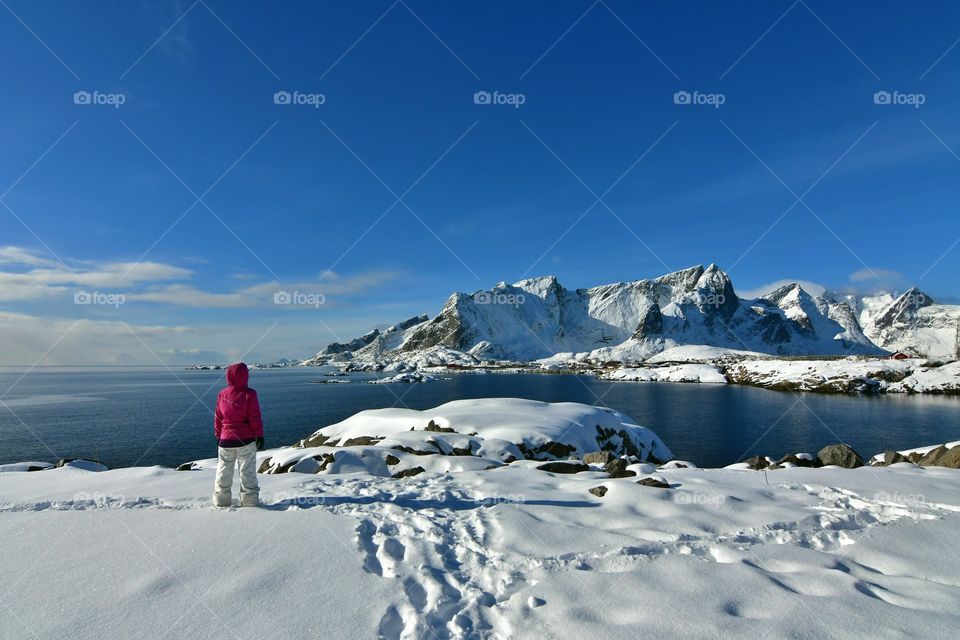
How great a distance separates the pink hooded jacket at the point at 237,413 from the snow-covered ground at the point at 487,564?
4.70 ft

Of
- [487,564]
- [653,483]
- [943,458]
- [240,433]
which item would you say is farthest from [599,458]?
[240,433]

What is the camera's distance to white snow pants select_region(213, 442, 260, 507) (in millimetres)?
9648

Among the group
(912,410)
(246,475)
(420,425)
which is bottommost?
(912,410)

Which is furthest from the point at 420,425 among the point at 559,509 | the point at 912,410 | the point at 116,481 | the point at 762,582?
the point at 912,410

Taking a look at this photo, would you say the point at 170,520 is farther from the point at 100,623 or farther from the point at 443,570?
the point at 443,570

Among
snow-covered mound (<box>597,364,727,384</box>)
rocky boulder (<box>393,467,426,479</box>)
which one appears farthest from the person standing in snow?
snow-covered mound (<box>597,364,727,384</box>)

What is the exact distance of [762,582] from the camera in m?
6.01

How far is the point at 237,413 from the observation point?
1013 centimetres

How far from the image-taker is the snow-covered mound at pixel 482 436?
18.0 m

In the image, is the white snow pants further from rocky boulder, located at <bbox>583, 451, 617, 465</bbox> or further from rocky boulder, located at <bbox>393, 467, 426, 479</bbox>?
rocky boulder, located at <bbox>583, 451, 617, 465</bbox>

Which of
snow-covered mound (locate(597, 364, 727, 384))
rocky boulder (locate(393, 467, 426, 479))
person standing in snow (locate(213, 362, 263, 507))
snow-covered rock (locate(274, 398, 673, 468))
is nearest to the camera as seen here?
person standing in snow (locate(213, 362, 263, 507))

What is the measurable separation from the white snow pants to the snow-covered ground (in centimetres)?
32

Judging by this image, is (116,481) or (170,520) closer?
(170,520)

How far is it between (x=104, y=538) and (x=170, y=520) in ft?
3.32
